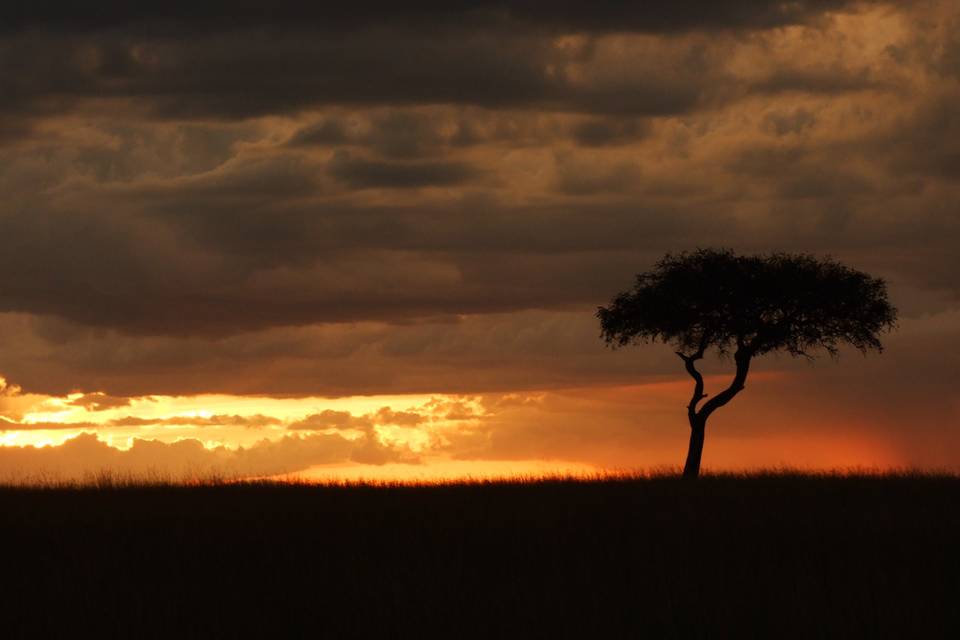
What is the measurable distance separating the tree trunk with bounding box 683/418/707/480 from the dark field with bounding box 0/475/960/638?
11875mm

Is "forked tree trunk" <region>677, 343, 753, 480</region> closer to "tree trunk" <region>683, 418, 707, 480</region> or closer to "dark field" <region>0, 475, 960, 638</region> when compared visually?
"tree trunk" <region>683, 418, 707, 480</region>

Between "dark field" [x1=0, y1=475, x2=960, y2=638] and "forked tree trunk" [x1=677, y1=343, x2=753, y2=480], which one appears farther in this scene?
"forked tree trunk" [x1=677, y1=343, x2=753, y2=480]

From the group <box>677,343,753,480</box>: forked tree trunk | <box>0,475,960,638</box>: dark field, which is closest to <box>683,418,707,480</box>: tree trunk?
<box>677,343,753,480</box>: forked tree trunk

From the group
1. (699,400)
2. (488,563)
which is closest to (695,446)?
(699,400)

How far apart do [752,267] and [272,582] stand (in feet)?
96.0

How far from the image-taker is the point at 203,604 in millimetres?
17641

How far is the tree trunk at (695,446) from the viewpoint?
41406 mm

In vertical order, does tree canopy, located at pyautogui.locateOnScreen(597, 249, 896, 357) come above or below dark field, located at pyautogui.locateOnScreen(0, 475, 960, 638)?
above

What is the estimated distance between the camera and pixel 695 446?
4191 cm

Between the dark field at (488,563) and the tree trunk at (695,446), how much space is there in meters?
11.9

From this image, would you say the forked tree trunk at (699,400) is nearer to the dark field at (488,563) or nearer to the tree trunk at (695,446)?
the tree trunk at (695,446)

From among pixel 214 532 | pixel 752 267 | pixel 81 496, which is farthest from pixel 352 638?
pixel 752 267

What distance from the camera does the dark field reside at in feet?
53.1

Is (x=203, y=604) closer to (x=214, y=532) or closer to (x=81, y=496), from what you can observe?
(x=214, y=532)
